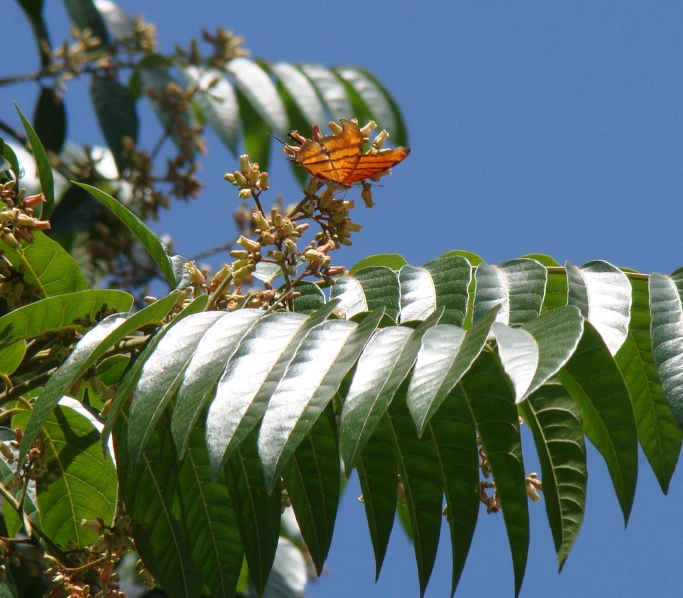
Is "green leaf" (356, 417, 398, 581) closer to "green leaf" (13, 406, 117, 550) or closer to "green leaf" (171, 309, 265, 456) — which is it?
"green leaf" (171, 309, 265, 456)

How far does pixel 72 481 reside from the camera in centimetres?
166

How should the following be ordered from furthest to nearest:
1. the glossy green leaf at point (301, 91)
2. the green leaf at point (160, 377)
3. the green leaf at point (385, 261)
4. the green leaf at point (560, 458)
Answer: the glossy green leaf at point (301, 91)
the green leaf at point (385, 261)
the green leaf at point (560, 458)
the green leaf at point (160, 377)

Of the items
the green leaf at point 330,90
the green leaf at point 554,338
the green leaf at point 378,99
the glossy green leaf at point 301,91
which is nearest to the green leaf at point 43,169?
the green leaf at point 554,338

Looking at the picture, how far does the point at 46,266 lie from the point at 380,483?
0.81 metres

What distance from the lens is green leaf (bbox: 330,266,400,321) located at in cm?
160

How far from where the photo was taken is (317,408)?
111 cm

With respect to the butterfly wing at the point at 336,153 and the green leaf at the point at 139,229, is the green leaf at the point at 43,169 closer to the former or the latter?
the green leaf at the point at 139,229

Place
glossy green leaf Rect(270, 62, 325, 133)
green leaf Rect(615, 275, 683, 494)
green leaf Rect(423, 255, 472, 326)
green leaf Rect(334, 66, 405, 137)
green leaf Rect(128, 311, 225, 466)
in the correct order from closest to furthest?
green leaf Rect(128, 311, 225, 466)
green leaf Rect(615, 275, 683, 494)
green leaf Rect(423, 255, 472, 326)
glossy green leaf Rect(270, 62, 325, 133)
green leaf Rect(334, 66, 405, 137)

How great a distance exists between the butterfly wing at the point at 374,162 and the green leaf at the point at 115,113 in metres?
2.18

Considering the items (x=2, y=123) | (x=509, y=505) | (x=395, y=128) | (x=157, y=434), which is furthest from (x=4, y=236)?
(x=395, y=128)

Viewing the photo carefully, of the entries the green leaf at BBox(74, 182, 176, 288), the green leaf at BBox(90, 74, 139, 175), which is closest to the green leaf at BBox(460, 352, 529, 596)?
the green leaf at BBox(74, 182, 176, 288)

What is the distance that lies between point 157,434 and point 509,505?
54 centimetres

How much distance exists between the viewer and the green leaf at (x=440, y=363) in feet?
3.43

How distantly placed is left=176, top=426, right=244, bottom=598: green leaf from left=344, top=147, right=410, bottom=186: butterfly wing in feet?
1.69
